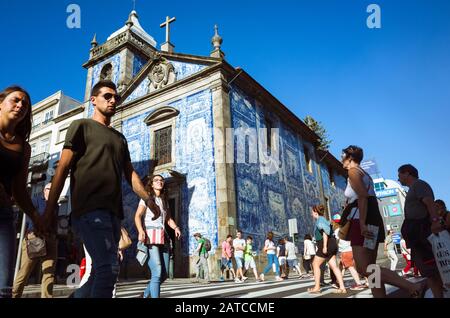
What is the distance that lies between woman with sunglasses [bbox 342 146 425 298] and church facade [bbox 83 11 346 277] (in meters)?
9.51

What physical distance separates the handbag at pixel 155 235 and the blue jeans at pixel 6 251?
162cm

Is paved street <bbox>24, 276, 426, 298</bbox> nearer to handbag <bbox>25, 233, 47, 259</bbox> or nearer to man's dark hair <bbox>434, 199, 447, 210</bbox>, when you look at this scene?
man's dark hair <bbox>434, 199, 447, 210</bbox>

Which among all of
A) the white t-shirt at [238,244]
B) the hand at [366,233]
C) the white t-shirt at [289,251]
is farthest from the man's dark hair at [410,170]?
the white t-shirt at [289,251]

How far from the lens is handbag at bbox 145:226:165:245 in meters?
3.79

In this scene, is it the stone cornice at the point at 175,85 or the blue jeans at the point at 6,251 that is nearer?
the blue jeans at the point at 6,251

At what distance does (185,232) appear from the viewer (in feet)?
45.2

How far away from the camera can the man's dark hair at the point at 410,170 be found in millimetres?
4355

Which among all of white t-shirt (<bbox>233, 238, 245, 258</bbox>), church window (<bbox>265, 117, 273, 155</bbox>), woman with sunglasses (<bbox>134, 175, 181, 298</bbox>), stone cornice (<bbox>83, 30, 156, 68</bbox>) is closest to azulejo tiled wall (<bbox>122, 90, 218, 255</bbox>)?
white t-shirt (<bbox>233, 238, 245, 258</bbox>)

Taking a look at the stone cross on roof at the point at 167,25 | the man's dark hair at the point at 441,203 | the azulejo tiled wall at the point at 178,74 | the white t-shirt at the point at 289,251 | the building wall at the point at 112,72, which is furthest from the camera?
the building wall at the point at 112,72

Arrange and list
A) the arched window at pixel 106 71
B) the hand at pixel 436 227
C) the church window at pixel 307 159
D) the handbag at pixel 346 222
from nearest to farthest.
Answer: the handbag at pixel 346 222
the hand at pixel 436 227
the arched window at pixel 106 71
the church window at pixel 307 159

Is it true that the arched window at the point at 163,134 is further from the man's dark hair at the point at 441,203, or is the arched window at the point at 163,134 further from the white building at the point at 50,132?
the man's dark hair at the point at 441,203

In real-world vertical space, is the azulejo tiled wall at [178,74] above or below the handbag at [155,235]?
above

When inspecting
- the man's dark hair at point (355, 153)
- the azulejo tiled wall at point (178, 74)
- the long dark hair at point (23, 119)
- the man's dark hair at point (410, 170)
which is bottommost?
the man's dark hair at point (410, 170)

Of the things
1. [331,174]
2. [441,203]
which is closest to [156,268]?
[441,203]
